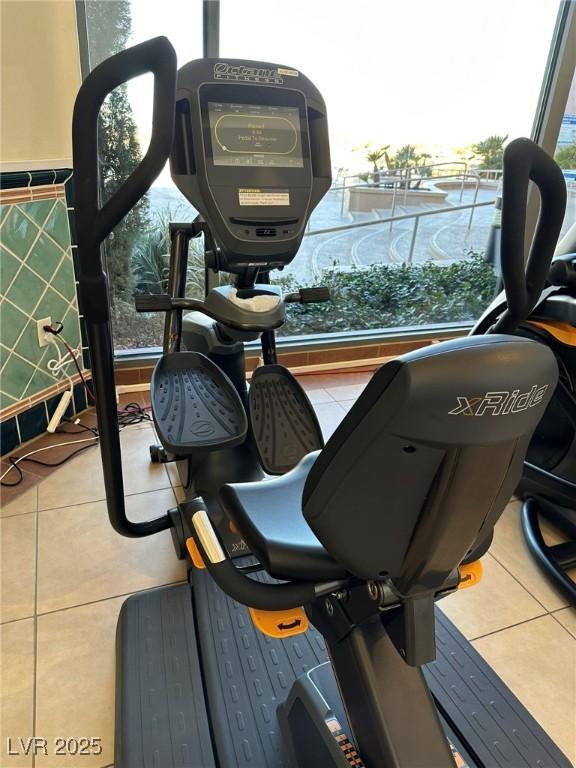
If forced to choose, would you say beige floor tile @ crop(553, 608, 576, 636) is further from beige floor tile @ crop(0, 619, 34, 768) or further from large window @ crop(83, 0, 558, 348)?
large window @ crop(83, 0, 558, 348)

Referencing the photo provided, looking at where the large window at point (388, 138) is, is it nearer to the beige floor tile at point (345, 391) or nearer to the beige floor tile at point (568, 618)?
the beige floor tile at point (345, 391)

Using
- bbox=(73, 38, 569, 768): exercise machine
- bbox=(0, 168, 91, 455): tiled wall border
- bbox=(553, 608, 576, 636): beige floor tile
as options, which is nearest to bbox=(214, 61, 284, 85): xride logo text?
bbox=(73, 38, 569, 768): exercise machine

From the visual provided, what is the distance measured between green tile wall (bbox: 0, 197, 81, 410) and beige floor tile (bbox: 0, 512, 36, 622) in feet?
1.73

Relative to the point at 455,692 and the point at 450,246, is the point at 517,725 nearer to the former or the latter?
the point at 455,692

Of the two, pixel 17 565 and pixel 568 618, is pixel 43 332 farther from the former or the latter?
pixel 568 618

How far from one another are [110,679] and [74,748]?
171mm

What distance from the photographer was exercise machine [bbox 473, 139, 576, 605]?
1.76m

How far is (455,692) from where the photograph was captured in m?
1.38

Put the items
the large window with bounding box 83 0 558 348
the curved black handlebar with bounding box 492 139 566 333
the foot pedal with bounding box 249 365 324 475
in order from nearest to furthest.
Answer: the curved black handlebar with bounding box 492 139 566 333, the foot pedal with bounding box 249 365 324 475, the large window with bounding box 83 0 558 348

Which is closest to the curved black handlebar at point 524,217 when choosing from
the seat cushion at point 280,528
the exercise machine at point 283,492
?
the exercise machine at point 283,492

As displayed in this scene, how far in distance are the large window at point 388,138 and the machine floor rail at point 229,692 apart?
170 cm

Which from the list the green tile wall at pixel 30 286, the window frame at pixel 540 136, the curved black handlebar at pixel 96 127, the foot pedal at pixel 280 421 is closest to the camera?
the curved black handlebar at pixel 96 127

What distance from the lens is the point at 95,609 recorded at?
1.59 metres

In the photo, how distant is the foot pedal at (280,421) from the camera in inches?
67.8
